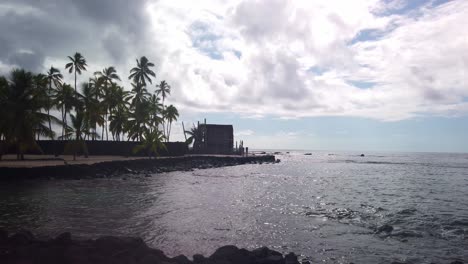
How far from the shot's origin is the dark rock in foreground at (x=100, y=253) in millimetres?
6852

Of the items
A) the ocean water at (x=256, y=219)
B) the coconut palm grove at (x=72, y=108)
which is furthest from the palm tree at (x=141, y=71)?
the ocean water at (x=256, y=219)

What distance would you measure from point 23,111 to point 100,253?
2665 cm

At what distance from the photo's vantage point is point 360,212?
16938 millimetres

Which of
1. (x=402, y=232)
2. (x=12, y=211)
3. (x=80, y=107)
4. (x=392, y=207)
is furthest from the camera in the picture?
(x=80, y=107)

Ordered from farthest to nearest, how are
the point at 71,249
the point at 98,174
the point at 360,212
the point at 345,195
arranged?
1. the point at 98,174
2. the point at 345,195
3. the point at 360,212
4. the point at 71,249

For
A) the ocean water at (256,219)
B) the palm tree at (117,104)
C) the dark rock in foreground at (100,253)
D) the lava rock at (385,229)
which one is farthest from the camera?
the palm tree at (117,104)

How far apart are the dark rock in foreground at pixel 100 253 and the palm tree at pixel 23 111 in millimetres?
23266

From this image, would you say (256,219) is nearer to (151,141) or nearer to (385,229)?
(385,229)

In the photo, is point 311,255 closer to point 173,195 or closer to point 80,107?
point 173,195

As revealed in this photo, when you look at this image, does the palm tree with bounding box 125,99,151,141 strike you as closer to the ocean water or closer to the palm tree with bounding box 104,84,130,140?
the palm tree with bounding box 104,84,130,140

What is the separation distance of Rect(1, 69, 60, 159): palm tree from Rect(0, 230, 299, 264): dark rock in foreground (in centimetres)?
2327

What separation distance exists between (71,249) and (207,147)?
197 ft

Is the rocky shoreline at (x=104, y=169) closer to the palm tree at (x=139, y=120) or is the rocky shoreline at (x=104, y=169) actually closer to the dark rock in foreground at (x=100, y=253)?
the palm tree at (x=139, y=120)

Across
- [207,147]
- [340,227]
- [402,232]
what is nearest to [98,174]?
[340,227]
